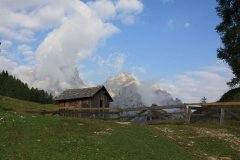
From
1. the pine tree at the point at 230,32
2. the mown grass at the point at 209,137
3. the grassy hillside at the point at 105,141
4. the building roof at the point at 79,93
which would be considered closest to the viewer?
the grassy hillside at the point at 105,141

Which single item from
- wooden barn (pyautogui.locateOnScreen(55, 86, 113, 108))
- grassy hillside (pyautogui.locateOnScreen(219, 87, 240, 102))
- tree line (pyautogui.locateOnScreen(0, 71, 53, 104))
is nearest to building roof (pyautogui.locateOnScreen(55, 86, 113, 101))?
wooden barn (pyautogui.locateOnScreen(55, 86, 113, 108))

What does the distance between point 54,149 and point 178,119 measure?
18845 millimetres

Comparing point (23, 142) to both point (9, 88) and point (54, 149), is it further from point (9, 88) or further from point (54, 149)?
point (9, 88)

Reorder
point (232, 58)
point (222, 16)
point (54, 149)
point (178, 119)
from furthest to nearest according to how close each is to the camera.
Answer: point (222, 16) → point (232, 58) → point (178, 119) → point (54, 149)

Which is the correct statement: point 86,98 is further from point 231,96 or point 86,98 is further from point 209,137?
point 209,137

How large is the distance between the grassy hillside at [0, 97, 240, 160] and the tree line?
134040 mm

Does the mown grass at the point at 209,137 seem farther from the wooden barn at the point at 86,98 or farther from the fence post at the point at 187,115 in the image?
the wooden barn at the point at 86,98

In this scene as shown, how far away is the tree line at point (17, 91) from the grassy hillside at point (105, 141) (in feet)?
440

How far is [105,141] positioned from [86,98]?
4532 centimetres

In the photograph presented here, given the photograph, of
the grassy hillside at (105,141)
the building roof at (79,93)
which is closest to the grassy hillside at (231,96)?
the grassy hillside at (105,141)

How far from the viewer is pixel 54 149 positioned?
992 inches

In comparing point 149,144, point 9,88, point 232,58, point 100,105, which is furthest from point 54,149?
point 9,88

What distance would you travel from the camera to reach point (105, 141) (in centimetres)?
2827

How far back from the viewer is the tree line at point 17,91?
163700mm
